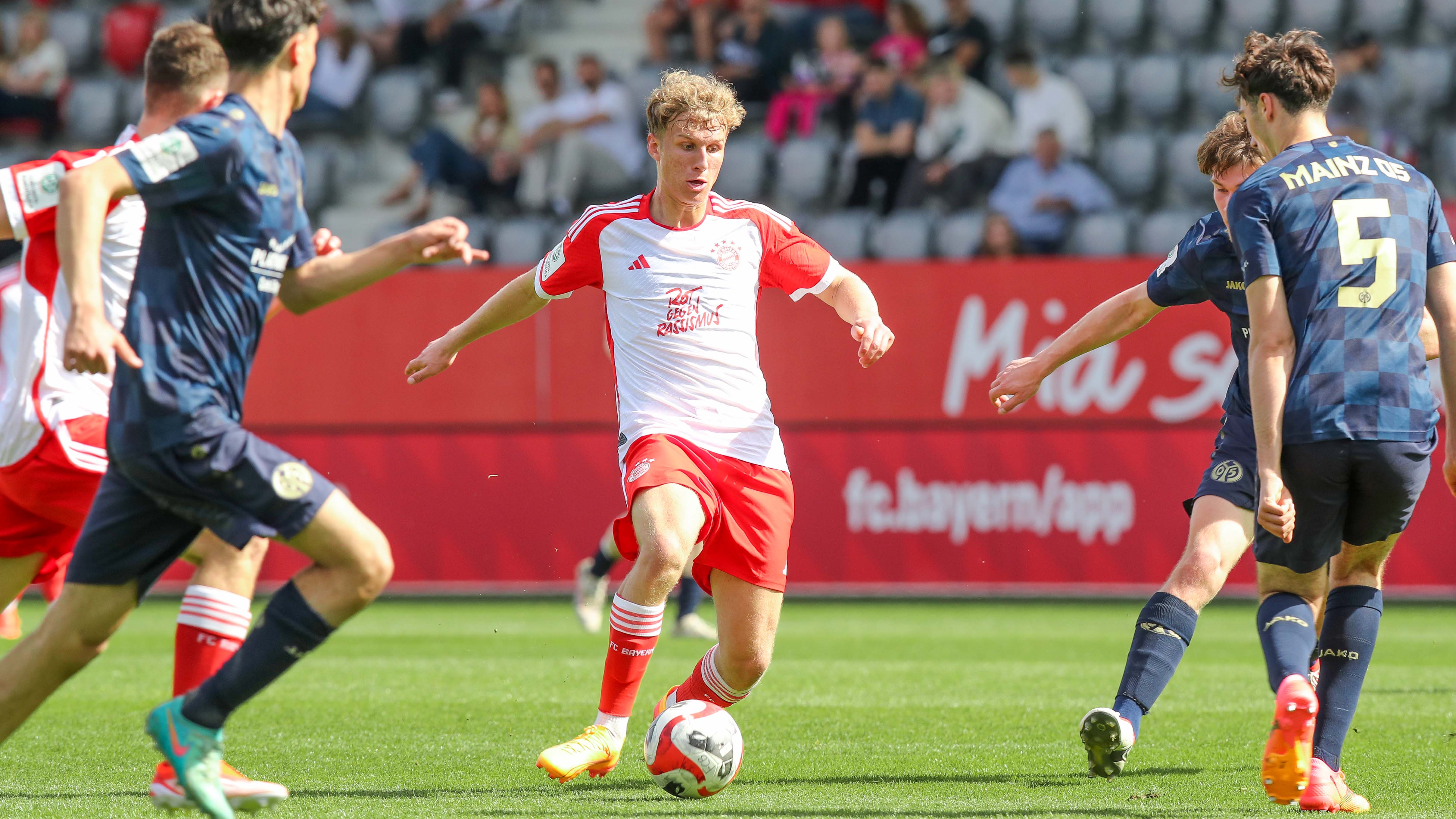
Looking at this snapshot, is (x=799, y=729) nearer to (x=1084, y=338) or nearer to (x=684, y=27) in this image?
(x=1084, y=338)

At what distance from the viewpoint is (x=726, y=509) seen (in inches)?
207

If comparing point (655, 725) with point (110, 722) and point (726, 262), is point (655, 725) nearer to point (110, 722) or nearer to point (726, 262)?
point (726, 262)

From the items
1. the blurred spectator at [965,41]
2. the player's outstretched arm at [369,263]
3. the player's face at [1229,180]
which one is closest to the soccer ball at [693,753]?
the player's outstretched arm at [369,263]

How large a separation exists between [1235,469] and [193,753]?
3.27 m

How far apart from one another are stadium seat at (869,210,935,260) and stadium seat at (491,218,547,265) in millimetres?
3182

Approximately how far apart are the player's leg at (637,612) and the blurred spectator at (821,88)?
450 inches

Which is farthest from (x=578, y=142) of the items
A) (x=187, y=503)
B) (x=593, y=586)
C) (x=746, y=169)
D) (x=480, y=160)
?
(x=187, y=503)

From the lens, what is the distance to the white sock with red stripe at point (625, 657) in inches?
203

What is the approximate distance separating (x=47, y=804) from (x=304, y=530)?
148 cm

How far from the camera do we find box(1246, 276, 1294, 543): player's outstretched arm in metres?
4.27

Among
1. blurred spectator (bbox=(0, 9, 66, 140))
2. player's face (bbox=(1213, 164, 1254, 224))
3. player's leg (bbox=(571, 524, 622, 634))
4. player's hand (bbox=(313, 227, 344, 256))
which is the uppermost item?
player's face (bbox=(1213, 164, 1254, 224))

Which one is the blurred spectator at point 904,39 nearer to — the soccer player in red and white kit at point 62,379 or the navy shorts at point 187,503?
the soccer player in red and white kit at point 62,379

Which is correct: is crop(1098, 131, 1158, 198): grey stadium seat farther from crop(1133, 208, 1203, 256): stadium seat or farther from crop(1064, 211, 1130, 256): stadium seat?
crop(1064, 211, 1130, 256): stadium seat

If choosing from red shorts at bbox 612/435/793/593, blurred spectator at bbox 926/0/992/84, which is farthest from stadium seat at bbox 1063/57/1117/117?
red shorts at bbox 612/435/793/593
